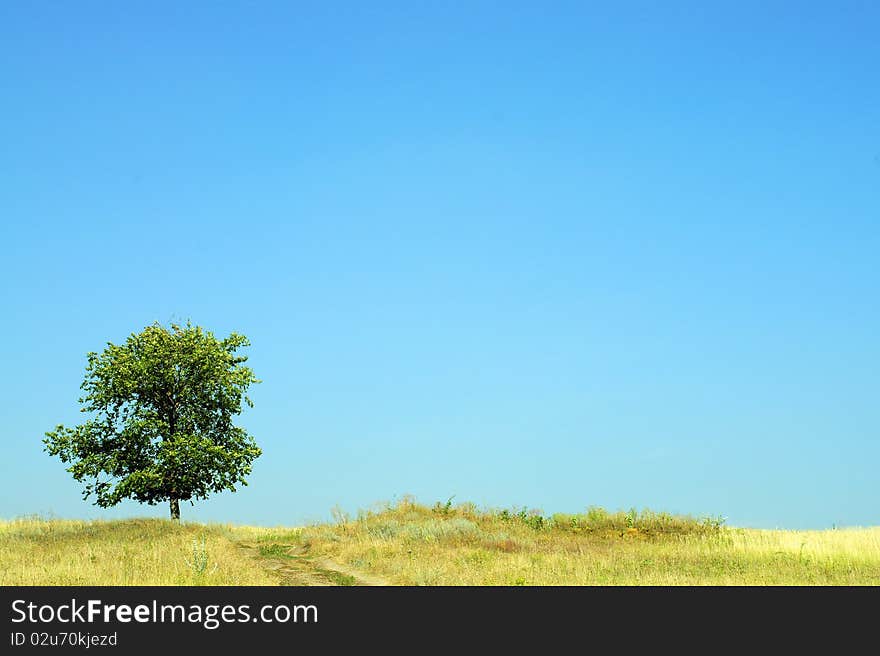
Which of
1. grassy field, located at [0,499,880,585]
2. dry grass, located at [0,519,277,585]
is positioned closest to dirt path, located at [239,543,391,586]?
grassy field, located at [0,499,880,585]

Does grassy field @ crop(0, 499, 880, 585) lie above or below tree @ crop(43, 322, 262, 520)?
below

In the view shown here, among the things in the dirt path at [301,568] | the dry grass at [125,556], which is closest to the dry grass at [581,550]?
the dirt path at [301,568]

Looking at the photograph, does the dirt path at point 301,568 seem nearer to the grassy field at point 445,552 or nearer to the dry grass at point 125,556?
the grassy field at point 445,552

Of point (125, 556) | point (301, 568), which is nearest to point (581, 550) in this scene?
point (301, 568)

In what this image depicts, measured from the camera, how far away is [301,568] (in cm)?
2867

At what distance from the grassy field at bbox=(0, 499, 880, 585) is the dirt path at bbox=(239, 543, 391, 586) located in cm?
5

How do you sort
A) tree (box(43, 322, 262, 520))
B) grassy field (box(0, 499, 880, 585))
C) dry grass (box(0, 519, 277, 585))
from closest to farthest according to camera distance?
dry grass (box(0, 519, 277, 585)) < grassy field (box(0, 499, 880, 585)) < tree (box(43, 322, 262, 520))

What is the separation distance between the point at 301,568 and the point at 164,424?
51.5 ft

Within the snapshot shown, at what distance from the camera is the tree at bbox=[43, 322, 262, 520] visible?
1596 inches

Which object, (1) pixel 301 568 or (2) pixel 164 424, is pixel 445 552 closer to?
(1) pixel 301 568

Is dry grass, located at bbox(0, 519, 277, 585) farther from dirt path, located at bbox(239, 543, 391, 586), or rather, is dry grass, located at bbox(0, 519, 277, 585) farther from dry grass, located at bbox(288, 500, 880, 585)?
dry grass, located at bbox(288, 500, 880, 585)
